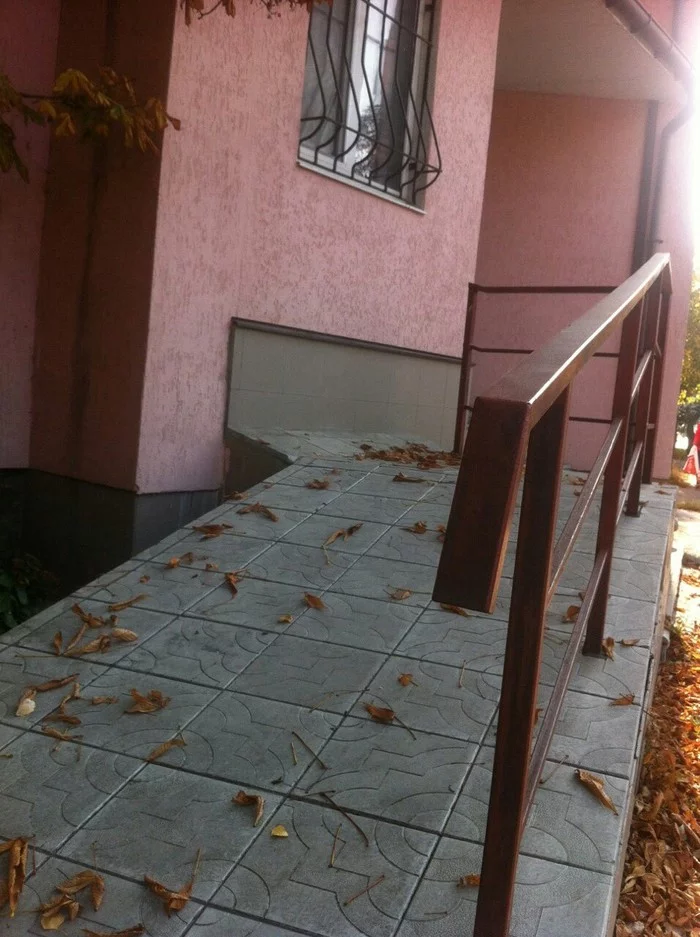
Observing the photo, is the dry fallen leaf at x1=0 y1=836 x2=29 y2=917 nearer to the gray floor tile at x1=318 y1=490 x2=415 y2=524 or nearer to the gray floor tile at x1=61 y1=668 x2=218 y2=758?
the gray floor tile at x1=61 y1=668 x2=218 y2=758

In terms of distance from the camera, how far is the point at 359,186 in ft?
19.0

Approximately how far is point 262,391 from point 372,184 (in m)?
1.77

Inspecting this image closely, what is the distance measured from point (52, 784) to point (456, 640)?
1282 mm

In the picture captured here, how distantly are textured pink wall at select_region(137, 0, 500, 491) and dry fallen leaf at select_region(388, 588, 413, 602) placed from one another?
5.84ft

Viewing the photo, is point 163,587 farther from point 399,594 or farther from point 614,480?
point 614,480

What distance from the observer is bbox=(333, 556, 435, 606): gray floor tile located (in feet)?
10.7

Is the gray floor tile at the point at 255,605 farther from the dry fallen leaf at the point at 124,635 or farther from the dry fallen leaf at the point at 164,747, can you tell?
the dry fallen leaf at the point at 164,747

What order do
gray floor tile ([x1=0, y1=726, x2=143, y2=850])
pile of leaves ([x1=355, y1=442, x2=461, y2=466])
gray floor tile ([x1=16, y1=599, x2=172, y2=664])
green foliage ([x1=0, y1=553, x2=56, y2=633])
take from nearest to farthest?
gray floor tile ([x1=0, y1=726, x2=143, y2=850]) < gray floor tile ([x1=16, y1=599, x2=172, y2=664]) < green foliage ([x1=0, y1=553, x2=56, y2=633]) < pile of leaves ([x1=355, y1=442, x2=461, y2=466])

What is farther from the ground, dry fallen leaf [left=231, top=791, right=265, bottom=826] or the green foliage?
dry fallen leaf [left=231, top=791, right=265, bottom=826]

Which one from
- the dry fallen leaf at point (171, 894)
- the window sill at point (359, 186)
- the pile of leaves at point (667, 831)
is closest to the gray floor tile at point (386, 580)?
the pile of leaves at point (667, 831)

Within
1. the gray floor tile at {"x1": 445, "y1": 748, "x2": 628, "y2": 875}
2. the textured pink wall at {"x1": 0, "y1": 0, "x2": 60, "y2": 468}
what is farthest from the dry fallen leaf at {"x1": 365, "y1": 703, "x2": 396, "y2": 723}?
the textured pink wall at {"x1": 0, "y1": 0, "x2": 60, "y2": 468}

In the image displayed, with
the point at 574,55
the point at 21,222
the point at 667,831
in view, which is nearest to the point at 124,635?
the point at 667,831

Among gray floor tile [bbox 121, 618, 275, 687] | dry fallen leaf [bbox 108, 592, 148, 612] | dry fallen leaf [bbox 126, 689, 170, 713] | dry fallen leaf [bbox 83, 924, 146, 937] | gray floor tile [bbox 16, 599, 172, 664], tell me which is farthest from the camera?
dry fallen leaf [bbox 108, 592, 148, 612]

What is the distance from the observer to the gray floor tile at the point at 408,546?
11.8 feet
